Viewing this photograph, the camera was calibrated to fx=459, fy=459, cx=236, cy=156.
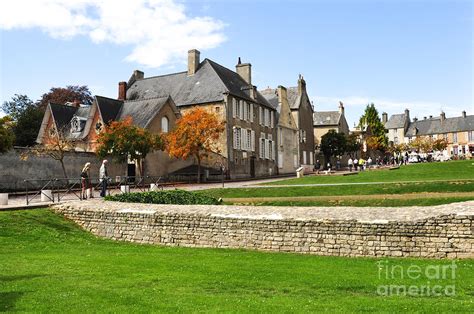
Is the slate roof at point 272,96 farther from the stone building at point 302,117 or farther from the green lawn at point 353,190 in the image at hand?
the green lawn at point 353,190

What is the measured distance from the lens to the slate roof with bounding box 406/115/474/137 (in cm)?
8800

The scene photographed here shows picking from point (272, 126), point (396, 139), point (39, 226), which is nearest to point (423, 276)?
point (39, 226)

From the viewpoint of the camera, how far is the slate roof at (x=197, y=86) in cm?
4256

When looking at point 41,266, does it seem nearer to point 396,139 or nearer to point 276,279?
point 276,279

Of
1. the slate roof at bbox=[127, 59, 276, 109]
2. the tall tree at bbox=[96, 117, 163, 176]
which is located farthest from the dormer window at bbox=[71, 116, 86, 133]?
the tall tree at bbox=[96, 117, 163, 176]

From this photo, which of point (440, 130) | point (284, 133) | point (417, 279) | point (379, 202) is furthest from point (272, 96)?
point (440, 130)

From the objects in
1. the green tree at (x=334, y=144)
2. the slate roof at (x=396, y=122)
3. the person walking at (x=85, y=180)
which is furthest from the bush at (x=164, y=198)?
the slate roof at (x=396, y=122)

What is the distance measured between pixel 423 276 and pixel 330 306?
10.5 ft

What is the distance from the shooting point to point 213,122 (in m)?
36.4

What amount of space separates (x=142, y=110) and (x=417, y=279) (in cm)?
3361

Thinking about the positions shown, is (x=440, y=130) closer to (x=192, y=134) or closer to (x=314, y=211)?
(x=192, y=134)

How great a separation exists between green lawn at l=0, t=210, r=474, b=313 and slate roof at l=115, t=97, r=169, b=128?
84.5 feet

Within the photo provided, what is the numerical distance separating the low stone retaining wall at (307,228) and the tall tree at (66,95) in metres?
42.3

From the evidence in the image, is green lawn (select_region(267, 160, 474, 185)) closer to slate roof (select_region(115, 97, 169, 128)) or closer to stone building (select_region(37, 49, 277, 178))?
stone building (select_region(37, 49, 277, 178))
